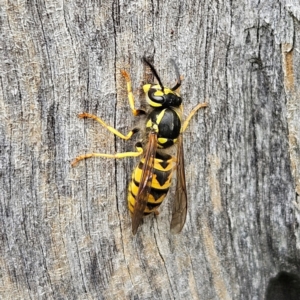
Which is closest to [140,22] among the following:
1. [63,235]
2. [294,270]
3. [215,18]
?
[215,18]

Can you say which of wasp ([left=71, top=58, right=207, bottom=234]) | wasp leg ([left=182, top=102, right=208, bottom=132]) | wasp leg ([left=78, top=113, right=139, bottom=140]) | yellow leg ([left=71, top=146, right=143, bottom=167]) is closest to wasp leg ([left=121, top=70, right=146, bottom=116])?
wasp ([left=71, top=58, right=207, bottom=234])

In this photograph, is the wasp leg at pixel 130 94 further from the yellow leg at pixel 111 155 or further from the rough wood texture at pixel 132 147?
the yellow leg at pixel 111 155

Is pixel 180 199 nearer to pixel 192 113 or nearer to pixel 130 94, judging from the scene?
pixel 192 113

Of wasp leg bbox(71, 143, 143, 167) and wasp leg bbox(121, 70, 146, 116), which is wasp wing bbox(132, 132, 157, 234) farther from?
wasp leg bbox(121, 70, 146, 116)

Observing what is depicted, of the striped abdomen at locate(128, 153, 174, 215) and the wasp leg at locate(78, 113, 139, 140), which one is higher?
the wasp leg at locate(78, 113, 139, 140)

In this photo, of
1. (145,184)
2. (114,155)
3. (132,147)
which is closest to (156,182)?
(145,184)

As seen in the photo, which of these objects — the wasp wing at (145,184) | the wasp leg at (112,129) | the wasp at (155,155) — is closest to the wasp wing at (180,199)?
the wasp at (155,155)
